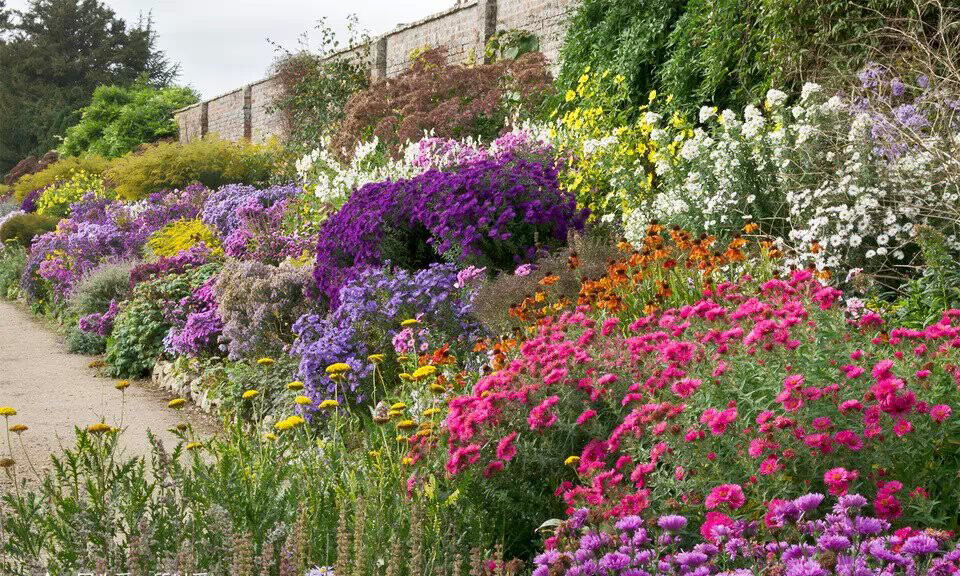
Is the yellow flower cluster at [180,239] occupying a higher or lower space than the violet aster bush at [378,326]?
higher

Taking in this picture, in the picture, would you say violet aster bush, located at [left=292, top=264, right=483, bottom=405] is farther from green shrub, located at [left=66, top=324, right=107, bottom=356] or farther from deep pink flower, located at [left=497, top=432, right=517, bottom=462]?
green shrub, located at [left=66, top=324, right=107, bottom=356]

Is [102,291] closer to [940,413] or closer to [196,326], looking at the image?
[196,326]

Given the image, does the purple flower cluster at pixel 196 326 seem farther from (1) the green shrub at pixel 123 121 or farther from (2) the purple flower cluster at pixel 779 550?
(1) the green shrub at pixel 123 121

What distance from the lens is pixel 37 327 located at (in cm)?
1183

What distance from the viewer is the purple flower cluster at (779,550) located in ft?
6.66

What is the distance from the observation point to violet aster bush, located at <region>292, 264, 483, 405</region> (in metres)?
5.64

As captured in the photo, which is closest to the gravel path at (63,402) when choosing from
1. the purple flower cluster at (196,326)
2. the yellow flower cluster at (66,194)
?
the purple flower cluster at (196,326)

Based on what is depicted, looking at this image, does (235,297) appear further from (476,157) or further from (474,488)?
(474,488)

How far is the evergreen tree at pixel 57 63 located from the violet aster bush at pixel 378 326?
39.7 metres

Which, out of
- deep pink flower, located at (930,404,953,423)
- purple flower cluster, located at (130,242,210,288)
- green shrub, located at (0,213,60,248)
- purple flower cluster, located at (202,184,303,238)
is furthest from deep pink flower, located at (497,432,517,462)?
green shrub, located at (0,213,60,248)

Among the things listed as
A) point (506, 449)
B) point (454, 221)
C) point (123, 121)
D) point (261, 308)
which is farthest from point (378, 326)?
point (123, 121)

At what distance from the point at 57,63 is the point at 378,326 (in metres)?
44.6

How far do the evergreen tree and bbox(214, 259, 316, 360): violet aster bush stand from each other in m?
37.8

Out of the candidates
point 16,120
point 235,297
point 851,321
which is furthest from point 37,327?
point 16,120
